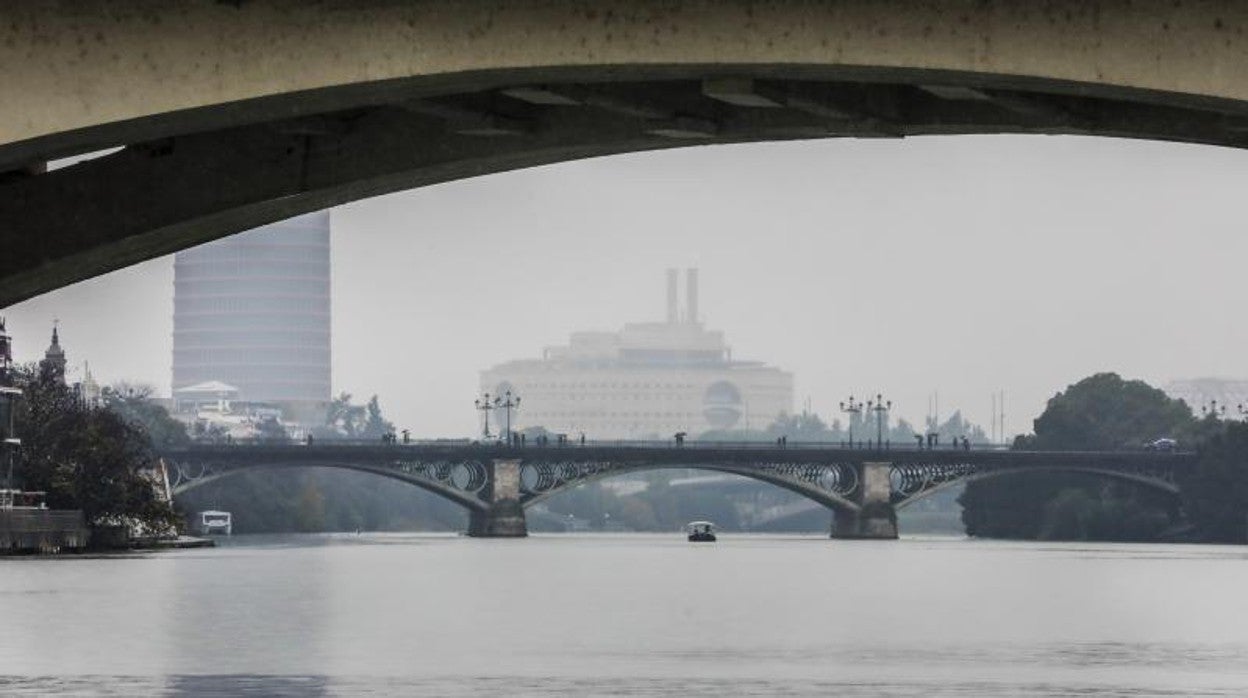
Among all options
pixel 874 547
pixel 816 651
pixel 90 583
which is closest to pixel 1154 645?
pixel 816 651

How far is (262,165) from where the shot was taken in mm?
27234

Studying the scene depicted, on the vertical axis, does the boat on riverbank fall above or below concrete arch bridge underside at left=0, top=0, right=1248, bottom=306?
below

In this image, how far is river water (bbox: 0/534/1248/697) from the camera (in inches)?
1718

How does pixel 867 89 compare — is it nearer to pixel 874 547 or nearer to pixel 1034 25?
pixel 1034 25

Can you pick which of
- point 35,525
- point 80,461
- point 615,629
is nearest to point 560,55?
point 615,629

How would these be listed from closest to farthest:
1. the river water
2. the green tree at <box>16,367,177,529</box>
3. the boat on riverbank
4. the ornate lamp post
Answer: the river water < the boat on riverbank < the ornate lamp post < the green tree at <box>16,367,177,529</box>

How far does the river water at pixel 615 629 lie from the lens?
43.6 meters

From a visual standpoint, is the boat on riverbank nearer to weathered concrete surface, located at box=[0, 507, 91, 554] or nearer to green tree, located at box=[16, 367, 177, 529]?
weathered concrete surface, located at box=[0, 507, 91, 554]

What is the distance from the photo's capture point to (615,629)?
216 ft

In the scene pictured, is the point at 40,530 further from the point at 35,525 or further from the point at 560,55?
the point at 560,55

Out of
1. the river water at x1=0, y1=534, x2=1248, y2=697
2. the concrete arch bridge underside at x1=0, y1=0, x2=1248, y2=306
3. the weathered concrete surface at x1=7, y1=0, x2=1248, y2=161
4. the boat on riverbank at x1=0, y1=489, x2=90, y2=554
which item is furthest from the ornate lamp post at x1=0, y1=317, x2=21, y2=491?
the weathered concrete surface at x1=7, y1=0, x2=1248, y2=161

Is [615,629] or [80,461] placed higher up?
[80,461]

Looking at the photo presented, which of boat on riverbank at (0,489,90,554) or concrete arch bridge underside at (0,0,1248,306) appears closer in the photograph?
concrete arch bridge underside at (0,0,1248,306)

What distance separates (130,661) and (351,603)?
1256 inches
